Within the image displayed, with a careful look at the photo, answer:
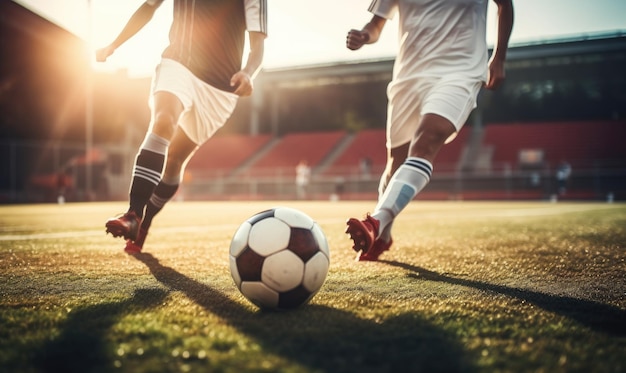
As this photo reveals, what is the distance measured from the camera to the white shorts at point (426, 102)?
2902 mm

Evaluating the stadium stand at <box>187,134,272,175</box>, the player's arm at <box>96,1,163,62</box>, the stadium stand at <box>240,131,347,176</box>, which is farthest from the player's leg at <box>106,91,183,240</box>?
the stadium stand at <box>187,134,272,175</box>

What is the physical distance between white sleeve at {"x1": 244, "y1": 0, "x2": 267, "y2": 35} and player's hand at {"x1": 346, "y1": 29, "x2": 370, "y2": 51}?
72 centimetres

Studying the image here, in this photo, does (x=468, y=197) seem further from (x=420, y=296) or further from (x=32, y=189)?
(x=420, y=296)

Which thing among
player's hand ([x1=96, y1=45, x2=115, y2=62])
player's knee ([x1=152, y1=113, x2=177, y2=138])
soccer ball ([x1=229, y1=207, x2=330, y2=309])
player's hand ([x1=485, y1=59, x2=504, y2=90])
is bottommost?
soccer ball ([x1=229, y1=207, x2=330, y2=309])

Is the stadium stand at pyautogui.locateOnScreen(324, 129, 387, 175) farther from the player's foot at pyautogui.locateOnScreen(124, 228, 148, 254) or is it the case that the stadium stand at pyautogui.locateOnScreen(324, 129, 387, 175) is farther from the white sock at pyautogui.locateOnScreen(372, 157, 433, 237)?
the white sock at pyautogui.locateOnScreen(372, 157, 433, 237)

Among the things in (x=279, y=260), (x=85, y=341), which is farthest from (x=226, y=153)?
(x=85, y=341)

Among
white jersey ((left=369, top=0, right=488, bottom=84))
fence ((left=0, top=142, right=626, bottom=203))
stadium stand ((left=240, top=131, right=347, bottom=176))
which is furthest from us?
stadium stand ((left=240, top=131, right=347, bottom=176))

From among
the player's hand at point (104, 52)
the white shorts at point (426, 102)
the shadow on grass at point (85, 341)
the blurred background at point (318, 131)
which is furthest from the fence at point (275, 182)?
the shadow on grass at point (85, 341)

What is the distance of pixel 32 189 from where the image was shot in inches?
973

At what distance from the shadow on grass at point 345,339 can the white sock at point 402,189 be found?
2.82ft

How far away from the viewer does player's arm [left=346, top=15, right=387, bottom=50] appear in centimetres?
311

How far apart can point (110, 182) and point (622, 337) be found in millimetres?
30215

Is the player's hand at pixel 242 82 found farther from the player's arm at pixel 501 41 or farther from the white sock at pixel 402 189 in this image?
the player's arm at pixel 501 41

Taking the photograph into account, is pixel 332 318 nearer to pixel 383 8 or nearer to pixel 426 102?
pixel 426 102
